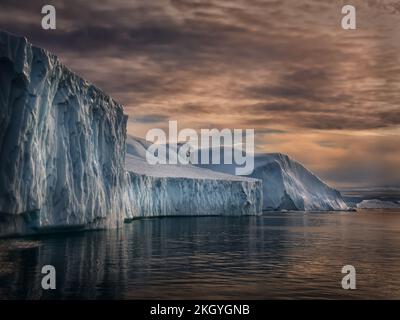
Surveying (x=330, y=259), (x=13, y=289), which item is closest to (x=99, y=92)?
(x=330, y=259)

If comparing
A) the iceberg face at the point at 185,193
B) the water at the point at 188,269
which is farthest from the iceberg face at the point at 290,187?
the water at the point at 188,269

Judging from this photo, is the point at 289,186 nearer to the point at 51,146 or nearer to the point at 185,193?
the point at 185,193

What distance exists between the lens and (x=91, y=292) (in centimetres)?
1519

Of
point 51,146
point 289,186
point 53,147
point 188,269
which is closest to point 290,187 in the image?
point 289,186

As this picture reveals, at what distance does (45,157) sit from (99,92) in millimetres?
10704

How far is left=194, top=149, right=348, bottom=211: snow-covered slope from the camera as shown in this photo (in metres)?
121

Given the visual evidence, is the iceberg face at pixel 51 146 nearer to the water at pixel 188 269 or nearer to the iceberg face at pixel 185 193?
the water at pixel 188 269

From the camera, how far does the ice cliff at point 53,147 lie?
27.1 metres

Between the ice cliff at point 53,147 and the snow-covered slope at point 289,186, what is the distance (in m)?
77.7

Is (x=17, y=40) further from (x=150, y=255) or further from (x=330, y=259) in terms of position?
(x=330, y=259)

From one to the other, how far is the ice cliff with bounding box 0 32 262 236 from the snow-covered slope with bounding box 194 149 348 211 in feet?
255

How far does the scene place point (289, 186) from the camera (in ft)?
406

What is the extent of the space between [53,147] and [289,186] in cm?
9717

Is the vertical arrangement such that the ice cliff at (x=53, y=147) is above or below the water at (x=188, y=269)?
above
